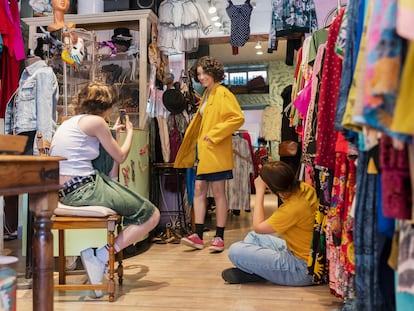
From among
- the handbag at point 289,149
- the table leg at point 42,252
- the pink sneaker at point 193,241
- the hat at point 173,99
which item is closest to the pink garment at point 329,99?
the table leg at point 42,252

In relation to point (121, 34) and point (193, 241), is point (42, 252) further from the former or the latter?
point (121, 34)

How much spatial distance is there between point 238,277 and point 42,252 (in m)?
1.33

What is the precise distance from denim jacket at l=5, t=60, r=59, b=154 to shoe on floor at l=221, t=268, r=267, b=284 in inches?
56.4

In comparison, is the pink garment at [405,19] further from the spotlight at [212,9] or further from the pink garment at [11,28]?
the spotlight at [212,9]

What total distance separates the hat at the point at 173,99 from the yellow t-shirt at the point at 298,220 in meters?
1.93

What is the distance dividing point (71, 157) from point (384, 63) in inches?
74.7

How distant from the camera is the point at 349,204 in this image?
5.87 feet

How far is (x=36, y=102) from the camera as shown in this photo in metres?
3.03

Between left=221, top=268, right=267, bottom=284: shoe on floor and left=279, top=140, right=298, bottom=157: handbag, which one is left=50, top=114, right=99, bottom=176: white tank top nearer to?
left=221, top=268, right=267, bottom=284: shoe on floor

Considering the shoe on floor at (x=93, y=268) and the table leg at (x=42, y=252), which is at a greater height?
the table leg at (x=42, y=252)

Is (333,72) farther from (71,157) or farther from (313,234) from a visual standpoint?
(71,157)

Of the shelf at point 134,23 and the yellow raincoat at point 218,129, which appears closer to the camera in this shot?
the yellow raincoat at point 218,129

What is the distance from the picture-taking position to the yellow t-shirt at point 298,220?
2459 millimetres

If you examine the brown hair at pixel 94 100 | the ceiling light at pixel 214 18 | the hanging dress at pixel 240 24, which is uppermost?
the ceiling light at pixel 214 18
